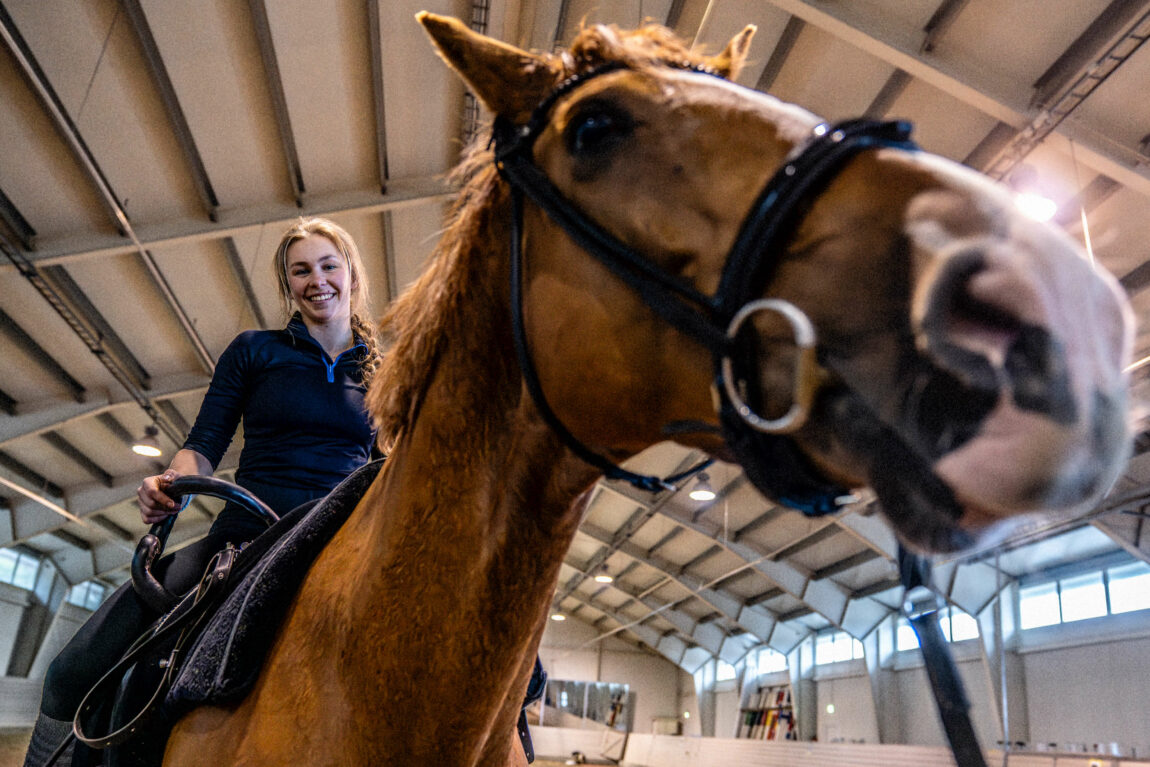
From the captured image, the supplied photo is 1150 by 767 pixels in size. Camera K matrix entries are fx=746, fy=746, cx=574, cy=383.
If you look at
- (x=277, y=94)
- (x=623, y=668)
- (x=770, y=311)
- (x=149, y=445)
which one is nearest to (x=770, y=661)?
(x=623, y=668)

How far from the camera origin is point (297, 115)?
21.9ft

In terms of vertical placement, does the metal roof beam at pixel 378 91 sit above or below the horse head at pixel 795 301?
above

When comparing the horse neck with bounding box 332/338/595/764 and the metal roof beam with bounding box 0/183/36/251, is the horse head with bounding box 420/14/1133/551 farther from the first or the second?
the metal roof beam with bounding box 0/183/36/251

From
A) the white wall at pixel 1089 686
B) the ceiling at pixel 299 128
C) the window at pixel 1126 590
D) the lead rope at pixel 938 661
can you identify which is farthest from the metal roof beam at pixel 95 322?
the white wall at pixel 1089 686

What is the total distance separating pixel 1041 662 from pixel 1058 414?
46.2 feet

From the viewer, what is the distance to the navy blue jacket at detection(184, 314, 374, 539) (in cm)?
158

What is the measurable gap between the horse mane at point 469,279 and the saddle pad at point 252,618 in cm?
20

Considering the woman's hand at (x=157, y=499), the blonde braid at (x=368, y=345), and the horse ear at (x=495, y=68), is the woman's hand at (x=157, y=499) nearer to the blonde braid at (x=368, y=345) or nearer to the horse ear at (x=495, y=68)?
the blonde braid at (x=368, y=345)

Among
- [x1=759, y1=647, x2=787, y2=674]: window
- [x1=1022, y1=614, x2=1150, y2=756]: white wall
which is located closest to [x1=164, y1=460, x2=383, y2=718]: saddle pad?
[x1=1022, y1=614, x2=1150, y2=756]: white wall

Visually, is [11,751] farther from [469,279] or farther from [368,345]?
[469,279]

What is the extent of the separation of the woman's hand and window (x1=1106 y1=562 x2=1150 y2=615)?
8379 mm

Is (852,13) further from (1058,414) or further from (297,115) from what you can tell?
(1058,414)

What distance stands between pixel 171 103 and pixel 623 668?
2652 cm

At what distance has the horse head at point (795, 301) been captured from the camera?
0.52m
